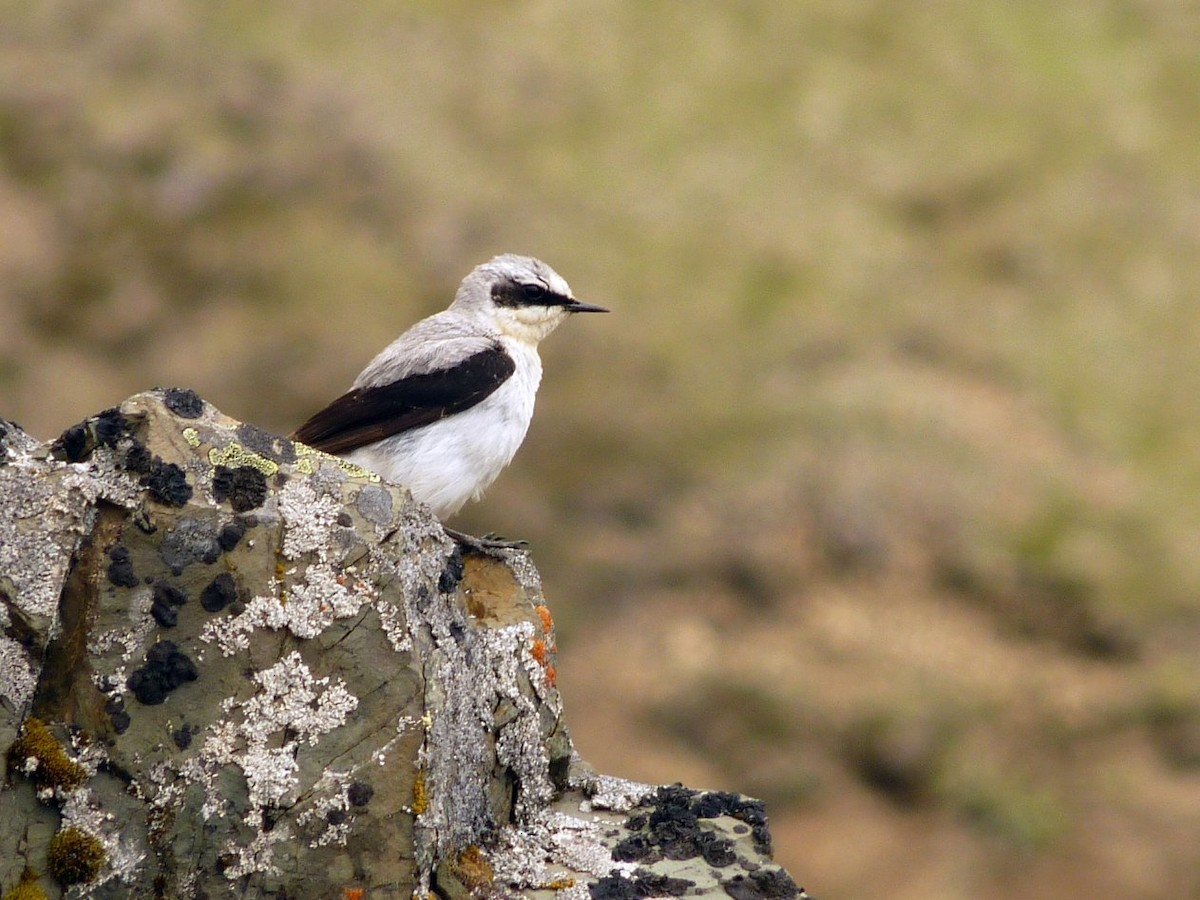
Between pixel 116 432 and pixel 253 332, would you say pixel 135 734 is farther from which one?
pixel 253 332

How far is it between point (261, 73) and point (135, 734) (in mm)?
23834

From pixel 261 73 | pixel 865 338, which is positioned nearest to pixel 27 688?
pixel 865 338

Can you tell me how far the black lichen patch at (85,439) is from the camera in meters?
5.81

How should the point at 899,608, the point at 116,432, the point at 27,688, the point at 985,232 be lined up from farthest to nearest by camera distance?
1. the point at 985,232
2. the point at 899,608
3. the point at 116,432
4. the point at 27,688

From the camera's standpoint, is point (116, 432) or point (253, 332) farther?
point (253, 332)

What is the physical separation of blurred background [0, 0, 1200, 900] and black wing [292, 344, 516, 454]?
10.6 m

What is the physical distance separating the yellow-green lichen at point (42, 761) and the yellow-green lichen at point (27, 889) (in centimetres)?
32

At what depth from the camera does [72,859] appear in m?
5.39

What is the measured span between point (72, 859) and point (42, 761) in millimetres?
375

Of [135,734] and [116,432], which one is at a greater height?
[116,432]

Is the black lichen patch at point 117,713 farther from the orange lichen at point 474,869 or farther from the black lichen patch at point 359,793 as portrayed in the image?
the orange lichen at point 474,869

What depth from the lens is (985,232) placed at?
27391 mm

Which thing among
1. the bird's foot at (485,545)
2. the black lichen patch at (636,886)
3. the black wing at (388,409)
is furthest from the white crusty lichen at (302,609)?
the black wing at (388,409)

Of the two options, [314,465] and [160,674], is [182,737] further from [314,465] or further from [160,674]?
[314,465]
